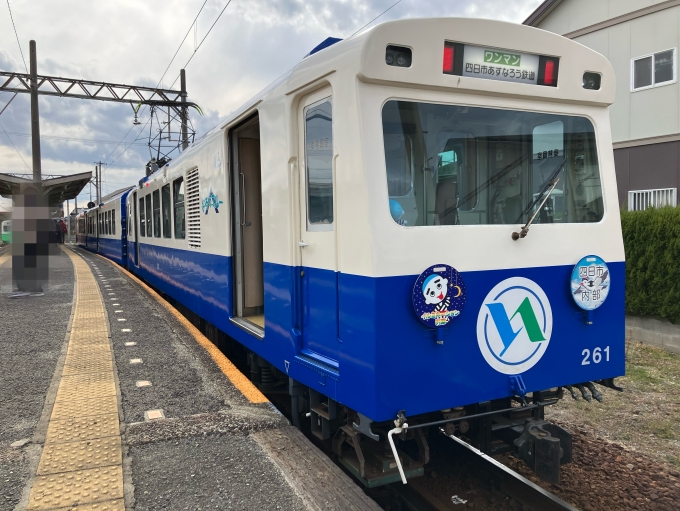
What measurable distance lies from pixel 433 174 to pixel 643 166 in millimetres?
10723

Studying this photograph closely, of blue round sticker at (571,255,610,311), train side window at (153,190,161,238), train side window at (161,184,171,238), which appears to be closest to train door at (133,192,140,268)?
train side window at (153,190,161,238)

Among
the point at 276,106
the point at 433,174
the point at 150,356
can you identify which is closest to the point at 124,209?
Answer: the point at 150,356

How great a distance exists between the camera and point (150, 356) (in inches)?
218

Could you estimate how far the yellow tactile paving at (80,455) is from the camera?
3133 millimetres

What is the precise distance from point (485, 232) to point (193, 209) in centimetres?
427

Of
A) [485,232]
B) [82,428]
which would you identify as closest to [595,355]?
[485,232]

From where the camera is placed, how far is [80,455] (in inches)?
129

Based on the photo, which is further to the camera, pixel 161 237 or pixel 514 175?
pixel 161 237

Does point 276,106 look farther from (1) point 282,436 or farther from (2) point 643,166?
(2) point 643,166

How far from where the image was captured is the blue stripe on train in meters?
2.91

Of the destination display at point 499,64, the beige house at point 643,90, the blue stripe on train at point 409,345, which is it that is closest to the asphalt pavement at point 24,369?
the blue stripe on train at point 409,345

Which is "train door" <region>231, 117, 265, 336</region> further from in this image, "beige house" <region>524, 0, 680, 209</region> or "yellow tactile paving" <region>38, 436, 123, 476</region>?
"beige house" <region>524, 0, 680, 209</region>

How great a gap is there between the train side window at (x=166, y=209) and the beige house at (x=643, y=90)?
9.08 metres

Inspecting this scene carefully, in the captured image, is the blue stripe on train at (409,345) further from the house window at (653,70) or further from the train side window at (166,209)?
the house window at (653,70)
